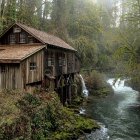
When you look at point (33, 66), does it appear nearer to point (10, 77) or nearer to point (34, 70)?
point (34, 70)

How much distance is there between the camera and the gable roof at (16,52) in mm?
22525

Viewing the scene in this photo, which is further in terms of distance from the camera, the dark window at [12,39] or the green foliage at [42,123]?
the dark window at [12,39]

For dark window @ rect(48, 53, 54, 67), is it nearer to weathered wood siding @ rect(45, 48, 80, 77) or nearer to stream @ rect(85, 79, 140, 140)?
weathered wood siding @ rect(45, 48, 80, 77)

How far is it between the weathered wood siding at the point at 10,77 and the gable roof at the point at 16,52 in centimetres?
72

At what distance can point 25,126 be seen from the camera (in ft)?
57.1

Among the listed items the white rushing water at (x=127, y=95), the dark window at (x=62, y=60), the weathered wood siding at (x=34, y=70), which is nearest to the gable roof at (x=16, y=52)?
the weathered wood siding at (x=34, y=70)

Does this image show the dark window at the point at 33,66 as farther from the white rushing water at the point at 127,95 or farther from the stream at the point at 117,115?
the white rushing water at the point at 127,95

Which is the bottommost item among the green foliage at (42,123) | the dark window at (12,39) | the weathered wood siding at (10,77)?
the green foliage at (42,123)

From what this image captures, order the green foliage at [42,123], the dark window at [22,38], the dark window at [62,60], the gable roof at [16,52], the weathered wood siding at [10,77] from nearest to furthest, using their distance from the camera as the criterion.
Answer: the green foliage at [42,123]
the gable roof at [16,52]
the weathered wood siding at [10,77]
the dark window at [22,38]
the dark window at [62,60]

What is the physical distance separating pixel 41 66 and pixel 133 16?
453 inches

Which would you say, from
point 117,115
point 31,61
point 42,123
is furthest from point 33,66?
point 117,115

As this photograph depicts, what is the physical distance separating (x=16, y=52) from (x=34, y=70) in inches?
88.8

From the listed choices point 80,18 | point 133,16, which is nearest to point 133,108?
point 133,16

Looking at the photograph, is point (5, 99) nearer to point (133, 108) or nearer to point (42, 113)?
point (42, 113)
